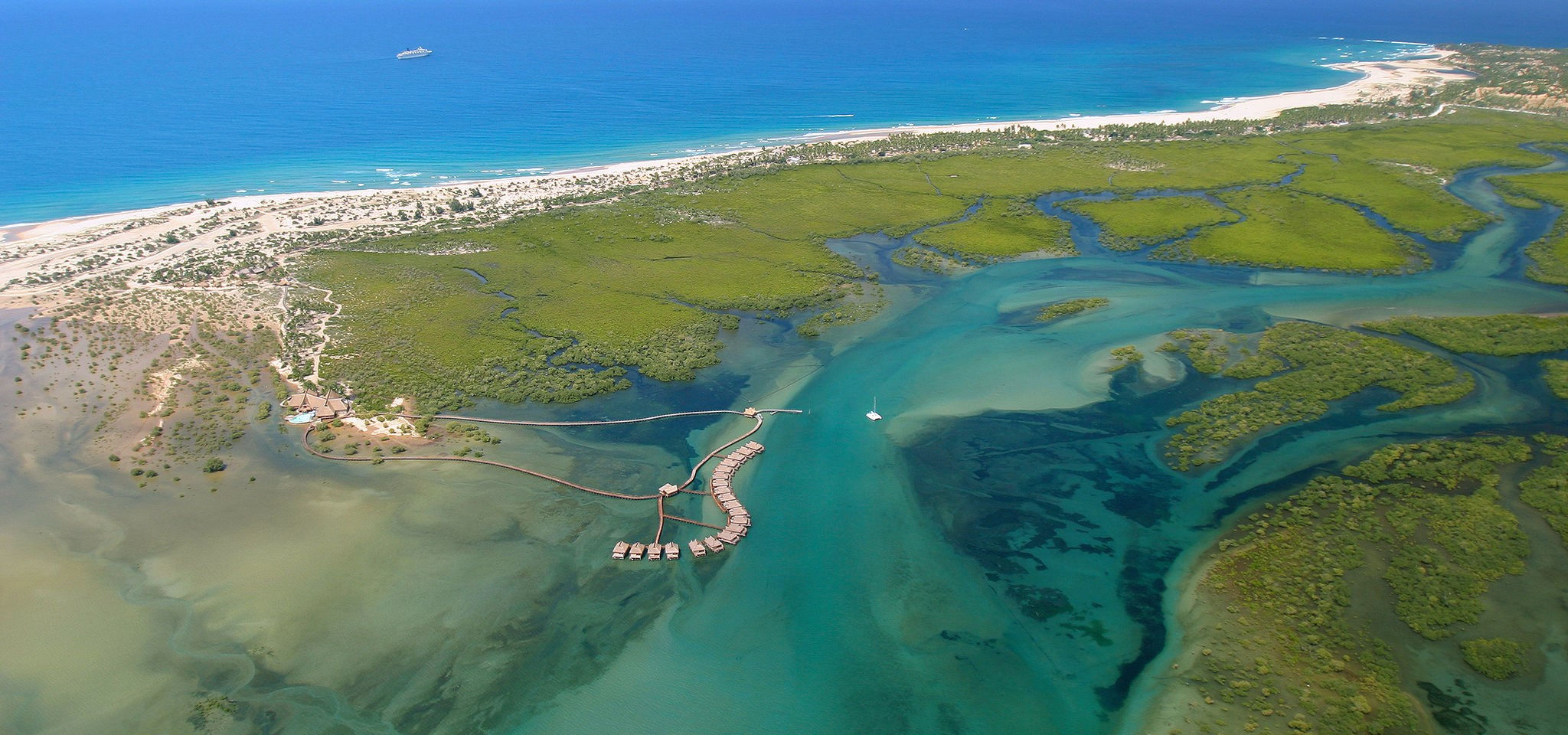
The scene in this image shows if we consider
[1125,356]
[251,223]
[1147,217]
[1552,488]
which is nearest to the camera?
[1552,488]

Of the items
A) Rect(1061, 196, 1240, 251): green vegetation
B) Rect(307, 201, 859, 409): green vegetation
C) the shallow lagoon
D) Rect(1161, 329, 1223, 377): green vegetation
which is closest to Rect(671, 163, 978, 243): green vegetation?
Rect(307, 201, 859, 409): green vegetation

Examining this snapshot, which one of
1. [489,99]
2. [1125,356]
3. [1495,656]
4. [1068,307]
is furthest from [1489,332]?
[489,99]

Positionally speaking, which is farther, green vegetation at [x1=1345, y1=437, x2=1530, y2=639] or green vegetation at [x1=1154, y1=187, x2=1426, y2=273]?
green vegetation at [x1=1154, y1=187, x2=1426, y2=273]

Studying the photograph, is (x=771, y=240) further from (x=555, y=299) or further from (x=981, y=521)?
(x=981, y=521)

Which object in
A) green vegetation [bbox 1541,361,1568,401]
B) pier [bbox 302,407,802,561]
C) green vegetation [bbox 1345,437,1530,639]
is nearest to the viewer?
green vegetation [bbox 1345,437,1530,639]

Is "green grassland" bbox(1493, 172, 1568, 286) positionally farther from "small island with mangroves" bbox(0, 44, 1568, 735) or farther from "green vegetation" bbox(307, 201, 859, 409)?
"green vegetation" bbox(307, 201, 859, 409)

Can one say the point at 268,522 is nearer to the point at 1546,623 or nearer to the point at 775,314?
the point at 775,314

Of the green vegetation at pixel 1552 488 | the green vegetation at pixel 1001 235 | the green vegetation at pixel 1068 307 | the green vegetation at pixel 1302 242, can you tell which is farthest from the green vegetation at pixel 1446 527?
the green vegetation at pixel 1001 235
